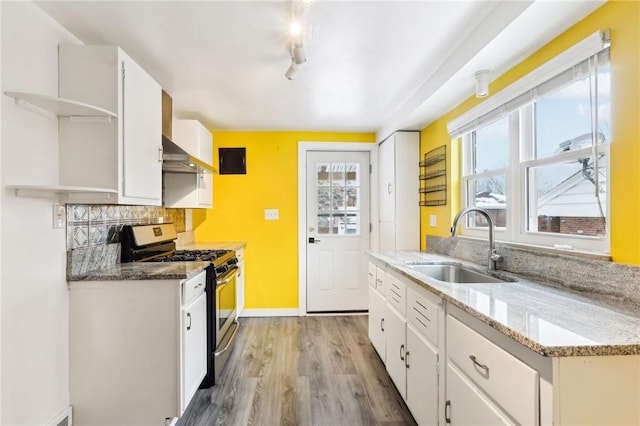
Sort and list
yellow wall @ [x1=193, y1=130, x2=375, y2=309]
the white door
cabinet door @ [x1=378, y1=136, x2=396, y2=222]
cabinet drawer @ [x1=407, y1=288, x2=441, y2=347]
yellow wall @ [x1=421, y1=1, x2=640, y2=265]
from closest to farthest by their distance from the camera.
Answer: yellow wall @ [x1=421, y1=1, x2=640, y2=265], cabinet drawer @ [x1=407, y1=288, x2=441, y2=347], cabinet door @ [x1=378, y1=136, x2=396, y2=222], yellow wall @ [x1=193, y1=130, x2=375, y2=309], the white door

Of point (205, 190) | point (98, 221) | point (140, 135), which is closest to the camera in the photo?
point (140, 135)

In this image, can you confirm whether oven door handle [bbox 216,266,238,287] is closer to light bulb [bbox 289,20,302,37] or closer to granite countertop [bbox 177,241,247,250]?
granite countertop [bbox 177,241,247,250]

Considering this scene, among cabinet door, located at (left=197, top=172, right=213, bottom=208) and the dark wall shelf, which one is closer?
the dark wall shelf

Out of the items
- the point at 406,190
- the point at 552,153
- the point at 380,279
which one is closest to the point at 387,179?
the point at 406,190

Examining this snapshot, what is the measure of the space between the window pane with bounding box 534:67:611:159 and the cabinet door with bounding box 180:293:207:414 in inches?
89.7

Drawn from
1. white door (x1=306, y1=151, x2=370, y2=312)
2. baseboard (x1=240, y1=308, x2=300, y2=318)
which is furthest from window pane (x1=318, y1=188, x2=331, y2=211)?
baseboard (x1=240, y1=308, x2=300, y2=318)

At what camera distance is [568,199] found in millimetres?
1609

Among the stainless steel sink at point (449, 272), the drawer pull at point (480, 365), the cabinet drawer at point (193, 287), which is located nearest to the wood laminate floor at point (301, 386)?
the cabinet drawer at point (193, 287)

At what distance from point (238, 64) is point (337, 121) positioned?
1.53 m

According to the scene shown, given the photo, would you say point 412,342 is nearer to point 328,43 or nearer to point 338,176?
point 328,43

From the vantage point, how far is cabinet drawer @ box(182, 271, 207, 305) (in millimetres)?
1815

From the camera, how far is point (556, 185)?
1698mm

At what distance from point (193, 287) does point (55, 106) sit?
120cm

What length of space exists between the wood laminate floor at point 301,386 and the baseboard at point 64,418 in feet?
1.91
